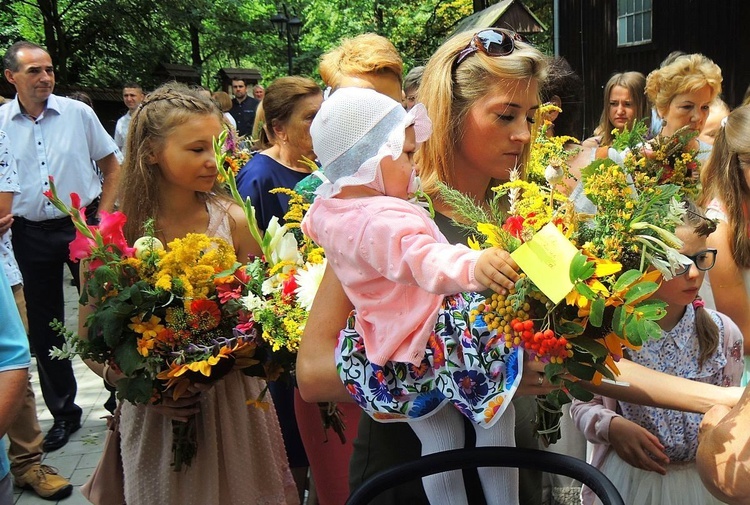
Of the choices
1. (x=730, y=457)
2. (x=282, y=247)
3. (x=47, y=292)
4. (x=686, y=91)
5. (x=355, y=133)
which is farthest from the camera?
(x=47, y=292)

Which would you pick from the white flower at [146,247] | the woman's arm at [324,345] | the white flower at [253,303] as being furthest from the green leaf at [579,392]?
the white flower at [146,247]

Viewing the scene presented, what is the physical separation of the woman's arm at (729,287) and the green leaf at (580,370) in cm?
153

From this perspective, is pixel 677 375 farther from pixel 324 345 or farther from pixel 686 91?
pixel 686 91

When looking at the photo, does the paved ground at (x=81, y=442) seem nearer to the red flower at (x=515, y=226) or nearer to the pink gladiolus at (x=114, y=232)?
the pink gladiolus at (x=114, y=232)

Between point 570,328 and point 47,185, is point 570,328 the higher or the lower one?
the higher one

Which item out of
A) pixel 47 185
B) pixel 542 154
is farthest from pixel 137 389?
pixel 47 185

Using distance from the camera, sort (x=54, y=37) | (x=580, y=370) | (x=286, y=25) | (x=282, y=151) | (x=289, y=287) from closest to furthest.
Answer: (x=580, y=370) < (x=289, y=287) < (x=282, y=151) < (x=54, y=37) < (x=286, y=25)

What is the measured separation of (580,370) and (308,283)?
98cm

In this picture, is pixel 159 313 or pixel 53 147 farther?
pixel 53 147

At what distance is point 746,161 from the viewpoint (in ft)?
9.15

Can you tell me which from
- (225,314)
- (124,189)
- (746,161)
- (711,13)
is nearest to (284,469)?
(225,314)

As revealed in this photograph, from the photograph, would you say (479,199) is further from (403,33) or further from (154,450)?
(403,33)

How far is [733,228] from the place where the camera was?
9.17 ft

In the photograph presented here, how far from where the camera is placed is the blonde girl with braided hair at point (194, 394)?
8.63 ft
